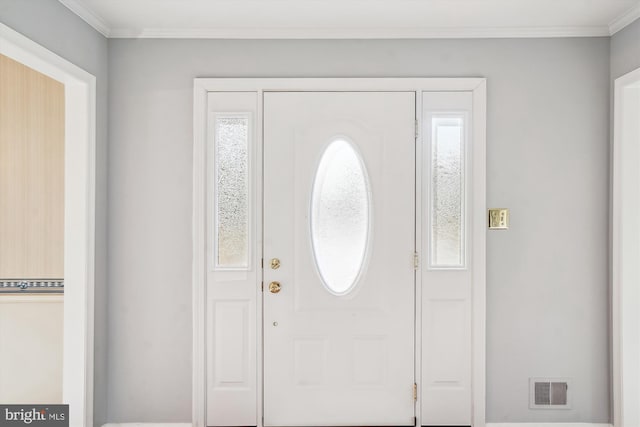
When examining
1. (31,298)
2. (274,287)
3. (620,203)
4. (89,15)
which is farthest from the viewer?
(31,298)

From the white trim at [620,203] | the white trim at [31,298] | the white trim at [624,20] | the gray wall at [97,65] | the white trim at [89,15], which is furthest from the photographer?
the white trim at [31,298]

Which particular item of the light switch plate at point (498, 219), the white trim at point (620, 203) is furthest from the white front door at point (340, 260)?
the white trim at point (620, 203)

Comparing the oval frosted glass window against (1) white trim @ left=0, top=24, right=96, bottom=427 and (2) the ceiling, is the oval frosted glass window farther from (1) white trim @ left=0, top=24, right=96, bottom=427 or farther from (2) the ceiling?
(1) white trim @ left=0, top=24, right=96, bottom=427

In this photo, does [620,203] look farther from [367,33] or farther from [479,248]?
[367,33]

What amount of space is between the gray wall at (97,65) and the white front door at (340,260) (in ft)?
3.08

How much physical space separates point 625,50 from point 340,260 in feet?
6.50

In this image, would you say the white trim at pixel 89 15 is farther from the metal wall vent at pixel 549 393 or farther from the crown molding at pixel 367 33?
the metal wall vent at pixel 549 393

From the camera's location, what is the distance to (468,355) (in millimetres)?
2736

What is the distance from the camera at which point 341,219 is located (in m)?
2.76

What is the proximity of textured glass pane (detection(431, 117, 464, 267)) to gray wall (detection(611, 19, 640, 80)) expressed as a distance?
929 mm

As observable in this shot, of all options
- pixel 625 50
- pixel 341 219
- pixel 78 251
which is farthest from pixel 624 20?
pixel 78 251

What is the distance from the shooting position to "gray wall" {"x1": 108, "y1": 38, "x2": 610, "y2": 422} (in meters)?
2.74

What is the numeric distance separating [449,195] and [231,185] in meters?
1.29

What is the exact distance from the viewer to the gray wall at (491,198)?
2.74 meters
